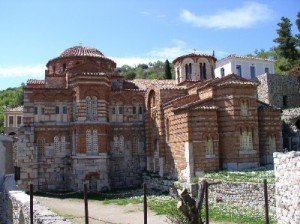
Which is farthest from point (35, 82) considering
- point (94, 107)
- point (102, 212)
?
point (102, 212)

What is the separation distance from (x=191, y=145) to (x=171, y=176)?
3.80m

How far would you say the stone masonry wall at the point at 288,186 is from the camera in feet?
34.7

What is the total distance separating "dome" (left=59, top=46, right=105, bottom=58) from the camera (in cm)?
3253

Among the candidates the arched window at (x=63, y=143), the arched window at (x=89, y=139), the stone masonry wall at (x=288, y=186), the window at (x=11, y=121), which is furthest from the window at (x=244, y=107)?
the window at (x=11, y=121)

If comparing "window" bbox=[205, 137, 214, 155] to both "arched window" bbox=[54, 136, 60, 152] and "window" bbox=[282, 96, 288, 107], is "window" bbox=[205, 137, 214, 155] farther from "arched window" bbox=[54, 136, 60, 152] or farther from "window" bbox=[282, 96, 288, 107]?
"window" bbox=[282, 96, 288, 107]

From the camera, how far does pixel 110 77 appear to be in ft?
105

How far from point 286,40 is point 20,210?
3440cm

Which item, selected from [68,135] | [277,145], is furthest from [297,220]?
[68,135]

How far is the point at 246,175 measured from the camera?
69.2ft

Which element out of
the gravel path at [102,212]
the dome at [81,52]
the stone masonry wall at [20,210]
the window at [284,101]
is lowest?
the gravel path at [102,212]

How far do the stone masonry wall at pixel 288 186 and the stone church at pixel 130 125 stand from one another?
39.6 feet

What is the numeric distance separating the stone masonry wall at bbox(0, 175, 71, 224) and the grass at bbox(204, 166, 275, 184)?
33.4 feet

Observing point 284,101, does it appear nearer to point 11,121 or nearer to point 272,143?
point 272,143

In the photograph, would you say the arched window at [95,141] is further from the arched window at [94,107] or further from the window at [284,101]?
the window at [284,101]
